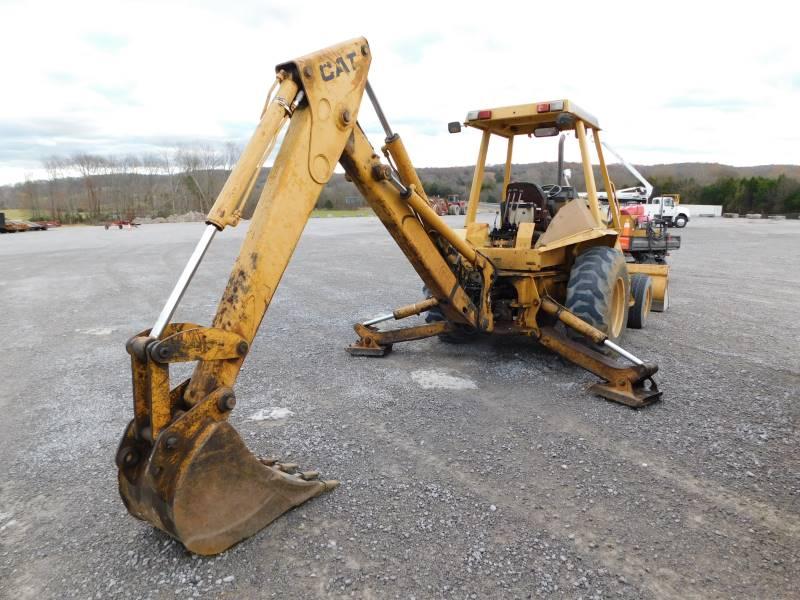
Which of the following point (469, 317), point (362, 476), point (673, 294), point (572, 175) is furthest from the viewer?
point (673, 294)

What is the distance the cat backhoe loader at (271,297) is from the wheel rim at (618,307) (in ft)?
1.91

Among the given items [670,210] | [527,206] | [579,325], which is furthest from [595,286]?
[670,210]

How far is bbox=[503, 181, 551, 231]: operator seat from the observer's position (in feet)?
19.4

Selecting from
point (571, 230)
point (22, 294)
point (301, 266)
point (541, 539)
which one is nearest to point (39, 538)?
point (541, 539)

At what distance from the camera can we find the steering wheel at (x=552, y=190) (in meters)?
6.13

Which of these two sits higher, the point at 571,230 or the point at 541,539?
the point at 571,230

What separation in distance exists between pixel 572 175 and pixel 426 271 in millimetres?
2950

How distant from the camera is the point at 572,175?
6512mm

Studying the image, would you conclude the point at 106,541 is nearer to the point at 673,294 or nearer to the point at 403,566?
the point at 403,566

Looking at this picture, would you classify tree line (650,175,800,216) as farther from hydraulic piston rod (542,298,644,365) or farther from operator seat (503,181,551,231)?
hydraulic piston rod (542,298,644,365)

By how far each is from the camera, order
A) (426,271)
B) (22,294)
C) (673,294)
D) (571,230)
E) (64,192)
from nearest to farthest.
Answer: (426,271)
(571,230)
(673,294)
(22,294)
(64,192)

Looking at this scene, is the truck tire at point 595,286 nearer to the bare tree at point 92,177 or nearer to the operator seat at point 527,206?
the operator seat at point 527,206

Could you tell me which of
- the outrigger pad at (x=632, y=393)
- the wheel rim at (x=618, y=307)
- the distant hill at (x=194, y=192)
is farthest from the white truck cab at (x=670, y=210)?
the outrigger pad at (x=632, y=393)

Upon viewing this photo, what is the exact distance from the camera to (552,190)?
6.31m
